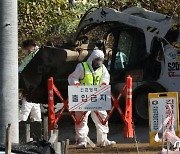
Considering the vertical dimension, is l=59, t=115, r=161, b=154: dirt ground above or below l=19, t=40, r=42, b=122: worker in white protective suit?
below

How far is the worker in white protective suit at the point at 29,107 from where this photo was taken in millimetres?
16453

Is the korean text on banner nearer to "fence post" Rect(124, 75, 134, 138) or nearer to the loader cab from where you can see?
"fence post" Rect(124, 75, 134, 138)

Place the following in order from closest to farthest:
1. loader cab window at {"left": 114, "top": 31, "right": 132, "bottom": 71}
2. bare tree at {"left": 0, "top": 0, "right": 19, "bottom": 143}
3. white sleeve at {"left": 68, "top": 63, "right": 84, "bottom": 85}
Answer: bare tree at {"left": 0, "top": 0, "right": 19, "bottom": 143} < white sleeve at {"left": 68, "top": 63, "right": 84, "bottom": 85} < loader cab window at {"left": 114, "top": 31, "right": 132, "bottom": 71}

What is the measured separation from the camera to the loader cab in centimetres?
1720

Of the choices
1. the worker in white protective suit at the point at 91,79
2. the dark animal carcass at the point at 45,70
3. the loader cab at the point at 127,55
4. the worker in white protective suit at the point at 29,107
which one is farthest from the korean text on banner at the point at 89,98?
the loader cab at the point at 127,55

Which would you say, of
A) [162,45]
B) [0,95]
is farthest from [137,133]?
[0,95]

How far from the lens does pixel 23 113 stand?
16625mm

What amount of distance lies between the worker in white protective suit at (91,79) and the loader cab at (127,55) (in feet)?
12.0

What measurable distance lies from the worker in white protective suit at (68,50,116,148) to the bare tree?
17.5 ft

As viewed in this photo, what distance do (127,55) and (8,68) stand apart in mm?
9622

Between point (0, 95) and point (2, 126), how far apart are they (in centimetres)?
34

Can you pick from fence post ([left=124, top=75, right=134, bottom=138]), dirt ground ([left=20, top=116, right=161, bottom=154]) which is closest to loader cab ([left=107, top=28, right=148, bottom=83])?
dirt ground ([left=20, top=116, right=161, bottom=154])

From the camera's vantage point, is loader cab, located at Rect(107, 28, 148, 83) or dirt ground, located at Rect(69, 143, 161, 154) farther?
loader cab, located at Rect(107, 28, 148, 83)

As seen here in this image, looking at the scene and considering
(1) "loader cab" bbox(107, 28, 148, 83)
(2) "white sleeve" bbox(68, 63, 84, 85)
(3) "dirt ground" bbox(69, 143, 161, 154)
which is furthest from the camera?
(1) "loader cab" bbox(107, 28, 148, 83)
